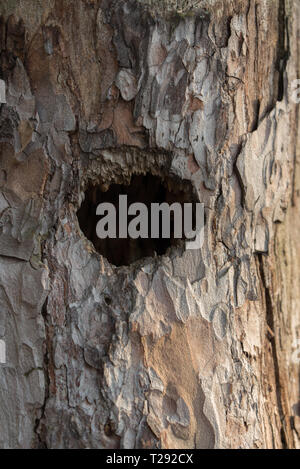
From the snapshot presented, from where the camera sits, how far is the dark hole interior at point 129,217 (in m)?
1.62

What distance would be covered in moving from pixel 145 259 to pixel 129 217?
9.5 inches

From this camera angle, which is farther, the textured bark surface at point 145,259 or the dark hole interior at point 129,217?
the dark hole interior at point 129,217

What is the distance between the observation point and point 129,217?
162 centimetres

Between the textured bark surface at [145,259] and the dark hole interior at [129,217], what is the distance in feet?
0.54

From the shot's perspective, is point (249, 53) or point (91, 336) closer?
point (91, 336)

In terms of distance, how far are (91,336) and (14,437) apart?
0.34m

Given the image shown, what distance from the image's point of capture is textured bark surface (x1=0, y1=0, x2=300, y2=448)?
1.34 metres

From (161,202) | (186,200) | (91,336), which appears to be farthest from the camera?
(161,202)

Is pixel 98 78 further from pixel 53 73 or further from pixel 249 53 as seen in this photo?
pixel 249 53

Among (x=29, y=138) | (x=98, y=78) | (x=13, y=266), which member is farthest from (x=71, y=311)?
(x=98, y=78)

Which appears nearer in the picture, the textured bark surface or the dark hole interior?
the textured bark surface

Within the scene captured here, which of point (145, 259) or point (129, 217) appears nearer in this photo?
point (145, 259)

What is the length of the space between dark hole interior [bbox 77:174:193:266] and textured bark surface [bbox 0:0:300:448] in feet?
0.54

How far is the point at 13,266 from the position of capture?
1404 millimetres
